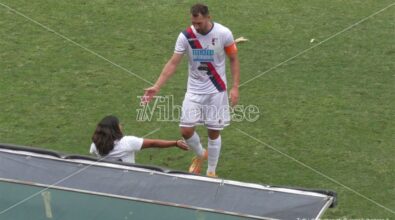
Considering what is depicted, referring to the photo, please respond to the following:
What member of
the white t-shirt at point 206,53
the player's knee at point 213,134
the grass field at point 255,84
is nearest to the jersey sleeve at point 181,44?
the white t-shirt at point 206,53

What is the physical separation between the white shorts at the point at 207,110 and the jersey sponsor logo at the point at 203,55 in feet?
1.18

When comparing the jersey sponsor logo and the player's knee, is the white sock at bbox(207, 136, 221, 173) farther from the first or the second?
the jersey sponsor logo

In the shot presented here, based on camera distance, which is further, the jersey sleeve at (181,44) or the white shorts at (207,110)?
the white shorts at (207,110)

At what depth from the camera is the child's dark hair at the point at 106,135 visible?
7750 mm

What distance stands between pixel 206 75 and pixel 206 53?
240mm

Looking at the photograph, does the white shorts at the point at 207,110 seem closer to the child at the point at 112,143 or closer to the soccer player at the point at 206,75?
the soccer player at the point at 206,75

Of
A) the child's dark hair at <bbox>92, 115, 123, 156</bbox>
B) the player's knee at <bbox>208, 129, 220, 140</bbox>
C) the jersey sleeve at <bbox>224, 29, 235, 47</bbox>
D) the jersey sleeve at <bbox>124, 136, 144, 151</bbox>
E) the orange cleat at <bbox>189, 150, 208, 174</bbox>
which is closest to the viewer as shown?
the child's dark hair at <bbox>92, 115, 123, 156</bbox>

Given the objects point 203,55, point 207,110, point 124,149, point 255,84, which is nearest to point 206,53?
point 203,55

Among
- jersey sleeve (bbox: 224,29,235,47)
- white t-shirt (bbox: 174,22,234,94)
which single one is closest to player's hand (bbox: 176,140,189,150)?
white t-shirt (bbox: 174,22,234,94)

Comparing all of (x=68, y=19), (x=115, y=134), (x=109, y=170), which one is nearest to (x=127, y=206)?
(x=109, y=170)

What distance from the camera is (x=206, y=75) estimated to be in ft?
27.2

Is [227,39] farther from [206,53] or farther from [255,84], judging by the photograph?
[255,84]

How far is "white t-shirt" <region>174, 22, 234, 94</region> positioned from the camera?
8.12 meters

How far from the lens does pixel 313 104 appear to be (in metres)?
10.1
